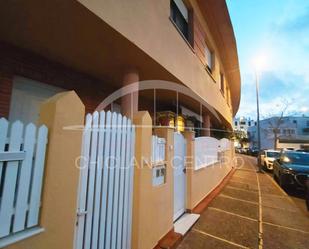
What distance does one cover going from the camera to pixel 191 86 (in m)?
6.42

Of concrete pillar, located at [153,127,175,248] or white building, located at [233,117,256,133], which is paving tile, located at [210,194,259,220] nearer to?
concrete pillar, located at [153,127,175,248]

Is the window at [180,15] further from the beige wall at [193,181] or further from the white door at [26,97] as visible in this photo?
the white door at [26,97]

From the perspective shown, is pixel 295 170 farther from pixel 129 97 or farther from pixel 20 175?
pixel 20 175

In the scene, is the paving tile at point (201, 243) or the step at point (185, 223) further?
the step at point (185, 223)

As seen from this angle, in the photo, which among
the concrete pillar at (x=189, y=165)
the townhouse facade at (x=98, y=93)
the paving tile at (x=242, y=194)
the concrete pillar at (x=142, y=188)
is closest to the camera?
the townhouse facade at (x=98, y=93)

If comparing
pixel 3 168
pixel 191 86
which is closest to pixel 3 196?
pixel 3 168

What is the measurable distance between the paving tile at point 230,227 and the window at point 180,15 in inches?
222

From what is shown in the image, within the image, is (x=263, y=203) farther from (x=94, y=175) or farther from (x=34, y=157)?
(x=34, y=157)

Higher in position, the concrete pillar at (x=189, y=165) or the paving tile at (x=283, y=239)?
the concrete pillar at (x=189, y=165)

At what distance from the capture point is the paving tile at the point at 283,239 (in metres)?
4.06

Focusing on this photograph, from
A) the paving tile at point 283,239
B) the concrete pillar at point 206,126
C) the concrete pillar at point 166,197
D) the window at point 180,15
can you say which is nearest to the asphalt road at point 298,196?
the paving tile at point 283,239

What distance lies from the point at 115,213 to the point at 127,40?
2.79 metres

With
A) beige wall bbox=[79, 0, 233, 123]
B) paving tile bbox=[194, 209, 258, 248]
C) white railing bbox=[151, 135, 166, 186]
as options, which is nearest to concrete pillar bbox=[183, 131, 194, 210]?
paving tile bbox=[194, 209, 258, 248]

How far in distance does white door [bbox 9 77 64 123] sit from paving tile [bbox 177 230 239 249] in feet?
13.3
